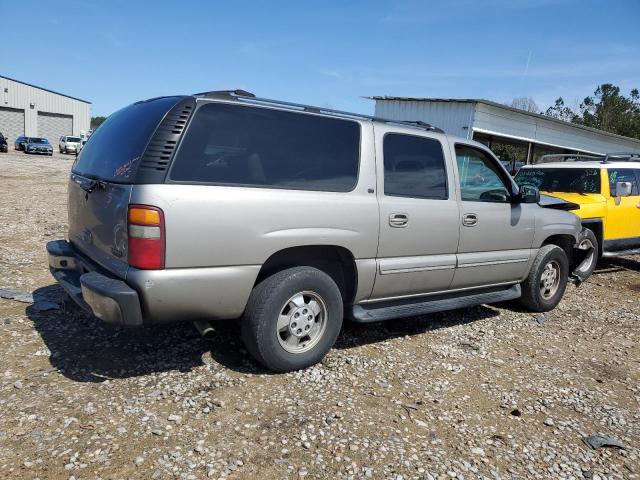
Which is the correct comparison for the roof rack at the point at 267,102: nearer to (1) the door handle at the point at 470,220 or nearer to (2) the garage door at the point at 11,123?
(1) the door handle at the point at 470,220

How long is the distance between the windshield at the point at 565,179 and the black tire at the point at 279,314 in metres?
5.77

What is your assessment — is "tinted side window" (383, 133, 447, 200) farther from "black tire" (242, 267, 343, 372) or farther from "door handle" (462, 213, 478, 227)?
"black tire" (242, 267, 343, 372)

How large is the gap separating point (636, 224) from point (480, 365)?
5724 mm

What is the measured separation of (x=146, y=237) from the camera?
289cm

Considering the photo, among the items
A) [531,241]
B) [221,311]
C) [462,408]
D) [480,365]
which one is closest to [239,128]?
[221,311]

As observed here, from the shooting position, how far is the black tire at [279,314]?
336 cm

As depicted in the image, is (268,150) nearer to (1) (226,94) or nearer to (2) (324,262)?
(1) (226,94)

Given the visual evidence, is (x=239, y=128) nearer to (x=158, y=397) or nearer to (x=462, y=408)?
(x=158, y=397)

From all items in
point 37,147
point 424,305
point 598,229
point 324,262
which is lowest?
point 424,305

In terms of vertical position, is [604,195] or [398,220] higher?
[604,195]

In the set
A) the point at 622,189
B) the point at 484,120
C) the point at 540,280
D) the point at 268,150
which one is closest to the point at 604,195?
the point at 622,189

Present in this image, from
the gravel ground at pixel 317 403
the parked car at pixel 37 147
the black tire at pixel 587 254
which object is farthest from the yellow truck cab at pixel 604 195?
the parked car at pixel 37 147

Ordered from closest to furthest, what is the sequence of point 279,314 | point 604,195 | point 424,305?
point 279,314 → point 424,305 → point 604,195

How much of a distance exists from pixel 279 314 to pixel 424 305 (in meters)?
1.53
